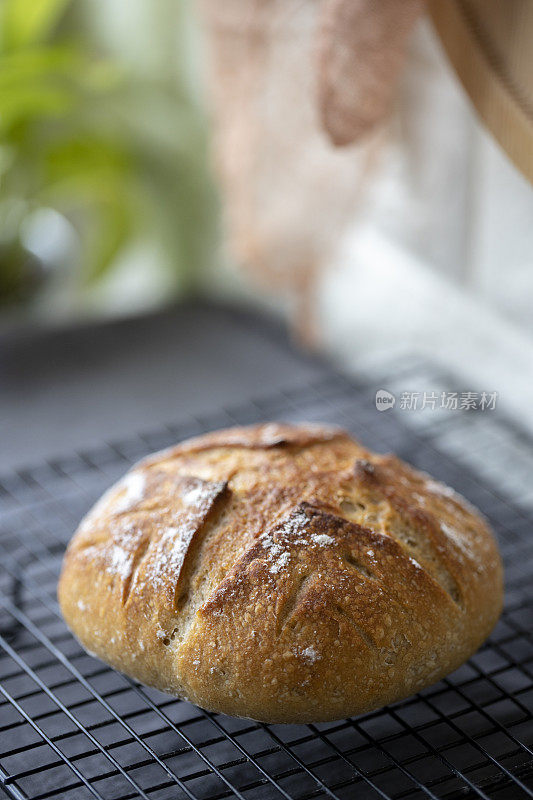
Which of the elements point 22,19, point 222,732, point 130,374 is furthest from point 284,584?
point 22,19

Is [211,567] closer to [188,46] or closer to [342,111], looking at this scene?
[342,111]

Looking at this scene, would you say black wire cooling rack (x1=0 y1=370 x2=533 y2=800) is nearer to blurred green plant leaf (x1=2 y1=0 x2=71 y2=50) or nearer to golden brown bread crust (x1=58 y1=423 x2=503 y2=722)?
golden brown bread crust (x1=58 y1=423 x2=503 y2=722)

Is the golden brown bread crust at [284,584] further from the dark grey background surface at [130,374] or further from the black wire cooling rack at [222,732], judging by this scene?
the dark grey background surface at [130,374]

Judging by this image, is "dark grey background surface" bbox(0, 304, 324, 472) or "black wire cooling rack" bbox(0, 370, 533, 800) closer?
"black wire cooling rack" bbox(0, 370, 533, 800)

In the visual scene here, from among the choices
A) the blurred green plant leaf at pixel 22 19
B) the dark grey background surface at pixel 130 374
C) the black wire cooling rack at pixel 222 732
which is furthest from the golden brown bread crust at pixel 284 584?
the blurred green plant leaf at pixel 22 19

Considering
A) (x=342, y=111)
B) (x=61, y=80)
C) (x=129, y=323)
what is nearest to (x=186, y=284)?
(x=129, y=323)

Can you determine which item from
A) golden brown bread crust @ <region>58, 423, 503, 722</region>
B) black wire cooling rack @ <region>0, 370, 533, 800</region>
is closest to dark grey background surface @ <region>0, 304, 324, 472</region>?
black wire cooling rack @ <region>0, 370, 533, 800</region>

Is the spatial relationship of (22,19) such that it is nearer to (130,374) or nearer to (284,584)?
(130,374)

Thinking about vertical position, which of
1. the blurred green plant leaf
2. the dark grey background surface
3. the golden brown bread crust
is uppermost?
the blurred green plant leaf
